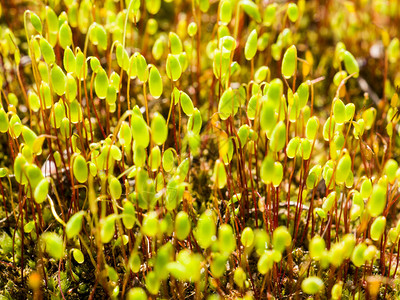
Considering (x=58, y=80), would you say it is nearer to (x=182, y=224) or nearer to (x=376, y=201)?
(x=182, y=224)

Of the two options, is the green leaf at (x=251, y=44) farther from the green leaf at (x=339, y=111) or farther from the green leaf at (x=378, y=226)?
the green leaf at (x=378, y=226)

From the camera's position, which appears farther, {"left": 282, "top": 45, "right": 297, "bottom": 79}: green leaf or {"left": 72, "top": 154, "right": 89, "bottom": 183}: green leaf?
{"left": 282, "top": 45, "right": 297, "bottom": 79}: green leaf

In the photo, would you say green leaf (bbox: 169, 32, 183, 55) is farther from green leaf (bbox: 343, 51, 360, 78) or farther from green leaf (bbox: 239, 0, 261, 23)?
green leaf (bbox: 343, 51, 360, 78)

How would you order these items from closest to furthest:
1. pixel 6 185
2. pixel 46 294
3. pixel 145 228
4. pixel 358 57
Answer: pixel 145 228
pixel 46 294
pixel 6 185
pixel 358 57

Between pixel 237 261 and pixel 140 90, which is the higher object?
pixel 140 90

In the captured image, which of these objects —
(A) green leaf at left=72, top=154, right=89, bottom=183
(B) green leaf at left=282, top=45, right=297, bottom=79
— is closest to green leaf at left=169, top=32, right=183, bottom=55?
(B) green leaf at left=282, top=45, right=297, bottom=79

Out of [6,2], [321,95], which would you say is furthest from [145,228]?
[6,2]

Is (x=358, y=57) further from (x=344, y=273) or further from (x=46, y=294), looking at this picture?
(x=46, y=294)

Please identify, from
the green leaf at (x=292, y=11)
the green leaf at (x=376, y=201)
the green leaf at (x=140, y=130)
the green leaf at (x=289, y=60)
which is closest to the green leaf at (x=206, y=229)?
the green leaf at (x=140, y=130)
